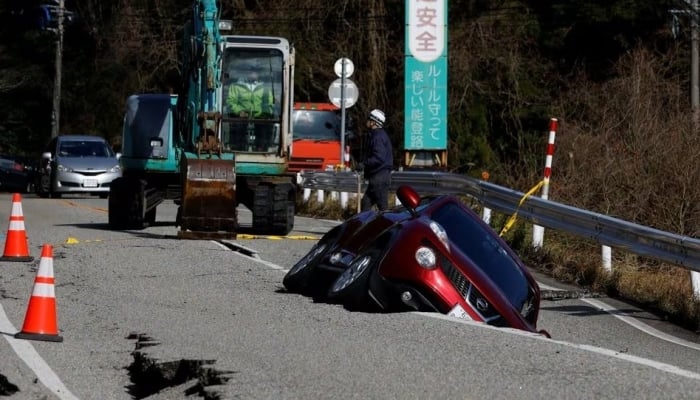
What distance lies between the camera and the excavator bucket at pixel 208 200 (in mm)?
18359

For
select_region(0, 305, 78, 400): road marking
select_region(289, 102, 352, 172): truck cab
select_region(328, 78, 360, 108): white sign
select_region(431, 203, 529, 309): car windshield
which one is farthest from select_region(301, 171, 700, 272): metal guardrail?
select_region(289, 102, 352, 172): truck cab

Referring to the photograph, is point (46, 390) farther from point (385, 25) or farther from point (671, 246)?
point (385, 25)

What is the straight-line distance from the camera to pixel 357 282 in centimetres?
1015

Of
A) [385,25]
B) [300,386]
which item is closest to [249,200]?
[300,386]

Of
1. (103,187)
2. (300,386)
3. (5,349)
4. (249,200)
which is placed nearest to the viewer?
(300,386)

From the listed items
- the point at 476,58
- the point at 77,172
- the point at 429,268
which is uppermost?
the point at 476,58

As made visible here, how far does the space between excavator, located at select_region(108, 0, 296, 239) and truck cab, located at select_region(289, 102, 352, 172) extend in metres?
13.1

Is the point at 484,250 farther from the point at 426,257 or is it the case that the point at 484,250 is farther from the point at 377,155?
the point at 377,155

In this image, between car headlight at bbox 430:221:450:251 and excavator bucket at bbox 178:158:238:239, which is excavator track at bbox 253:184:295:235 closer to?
excavator bucket at bbox 178:158:238:239

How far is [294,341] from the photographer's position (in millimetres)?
8836

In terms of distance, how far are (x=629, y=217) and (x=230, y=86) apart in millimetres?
6306

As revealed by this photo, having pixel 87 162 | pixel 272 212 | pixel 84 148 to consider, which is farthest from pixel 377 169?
pixel 84 148

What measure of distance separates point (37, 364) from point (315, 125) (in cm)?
2816

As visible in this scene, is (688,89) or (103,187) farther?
(688,89)
